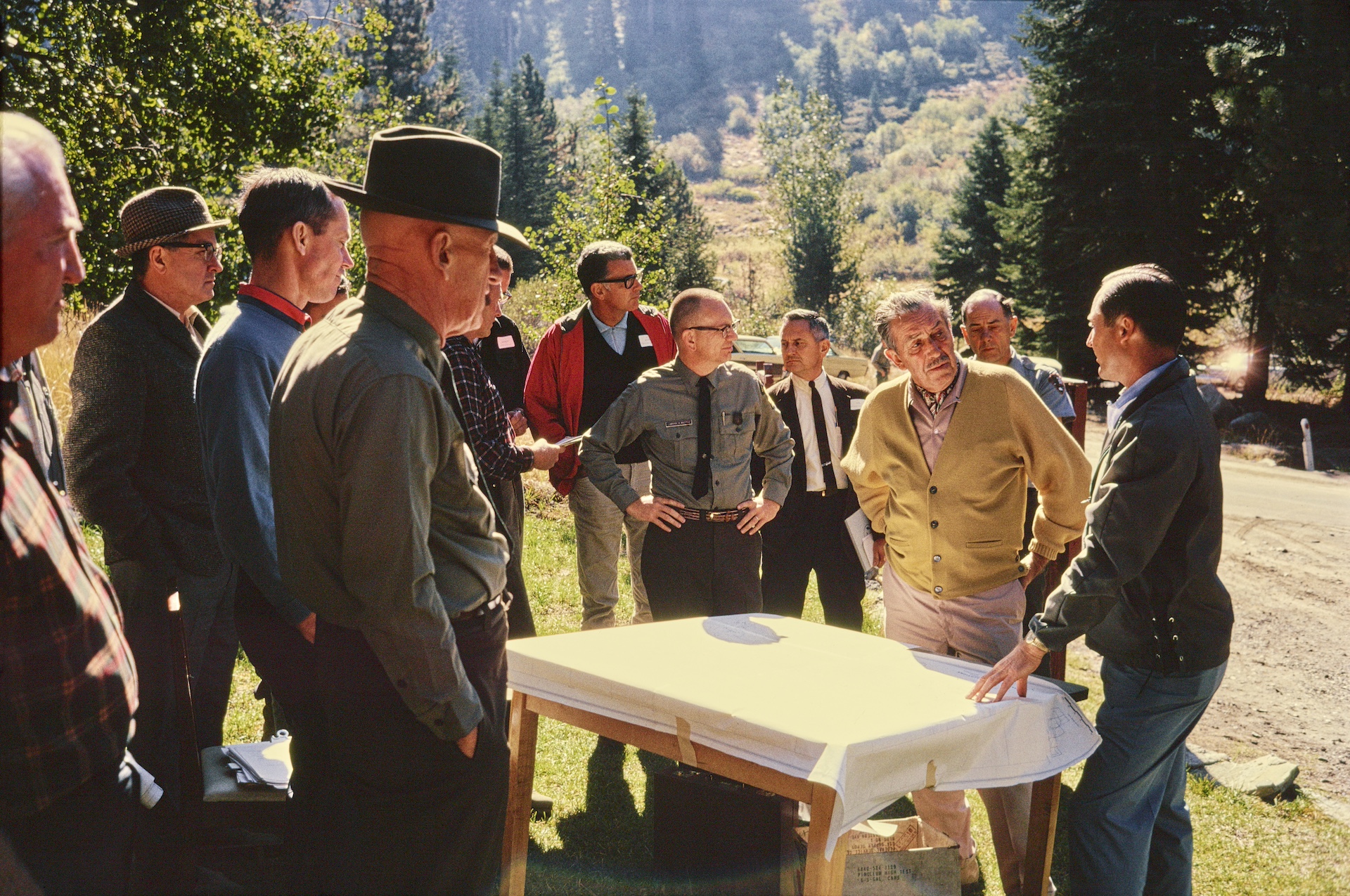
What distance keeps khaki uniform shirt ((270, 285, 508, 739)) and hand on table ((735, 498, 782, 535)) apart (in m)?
2.43

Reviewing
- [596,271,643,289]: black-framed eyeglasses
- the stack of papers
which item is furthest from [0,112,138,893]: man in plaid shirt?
[596,271,643,289]: black-framed eyeglasses

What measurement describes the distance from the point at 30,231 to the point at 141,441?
1.90 metres

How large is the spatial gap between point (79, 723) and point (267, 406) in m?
1.22

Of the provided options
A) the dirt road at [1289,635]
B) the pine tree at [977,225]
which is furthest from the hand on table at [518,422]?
the pine tree at [977,225]

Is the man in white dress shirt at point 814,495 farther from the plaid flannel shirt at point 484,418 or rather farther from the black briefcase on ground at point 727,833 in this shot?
the black briefcase on ground at point 727,833

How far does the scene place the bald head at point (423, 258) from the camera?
2016mm

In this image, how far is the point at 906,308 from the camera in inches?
142

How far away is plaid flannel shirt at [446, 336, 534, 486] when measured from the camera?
3.72 metres

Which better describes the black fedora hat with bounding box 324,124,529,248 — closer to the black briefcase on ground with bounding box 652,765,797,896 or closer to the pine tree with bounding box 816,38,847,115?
the black briefcase on ground with bounding box 652,765,797,896

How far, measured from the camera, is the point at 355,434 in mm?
1809

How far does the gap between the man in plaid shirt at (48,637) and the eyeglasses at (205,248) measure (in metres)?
1.84

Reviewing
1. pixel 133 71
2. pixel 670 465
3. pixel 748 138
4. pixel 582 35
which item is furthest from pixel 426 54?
pixel 582 35

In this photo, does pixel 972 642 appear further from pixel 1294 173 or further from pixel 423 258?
pixel 1294 173

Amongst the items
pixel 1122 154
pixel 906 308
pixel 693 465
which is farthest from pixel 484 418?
pixel 1122 154
